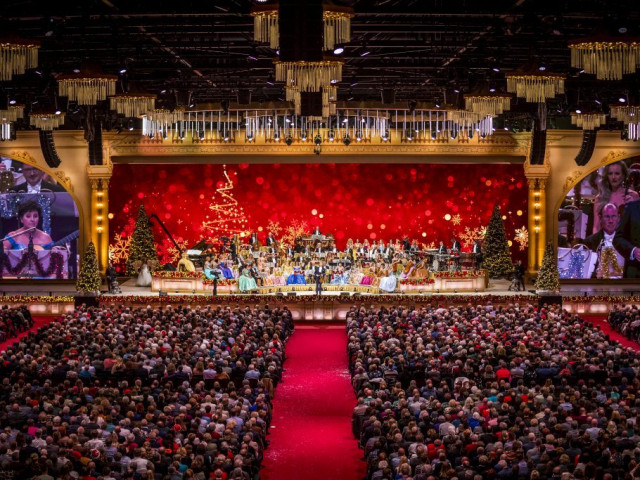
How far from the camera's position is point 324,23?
14.3 metres

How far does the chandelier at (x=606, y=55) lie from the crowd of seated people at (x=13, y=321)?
19215 millimetres

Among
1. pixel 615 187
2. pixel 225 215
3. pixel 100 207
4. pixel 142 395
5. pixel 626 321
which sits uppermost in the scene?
pixel 615 187

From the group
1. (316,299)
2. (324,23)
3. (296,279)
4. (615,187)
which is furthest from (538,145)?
(324,23)

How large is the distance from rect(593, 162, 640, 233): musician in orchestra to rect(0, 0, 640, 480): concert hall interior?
8cm

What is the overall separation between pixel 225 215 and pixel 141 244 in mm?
3691

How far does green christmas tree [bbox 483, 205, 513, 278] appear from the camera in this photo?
1427 inches

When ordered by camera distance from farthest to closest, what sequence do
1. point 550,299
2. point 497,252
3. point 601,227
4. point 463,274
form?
point 601,227, point 497,252, point 463,274, point 550,299

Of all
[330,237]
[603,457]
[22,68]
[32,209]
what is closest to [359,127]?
[330,237]

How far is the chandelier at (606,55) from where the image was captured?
1457 centimetres

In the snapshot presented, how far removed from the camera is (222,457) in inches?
559

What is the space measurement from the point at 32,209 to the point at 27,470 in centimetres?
2512

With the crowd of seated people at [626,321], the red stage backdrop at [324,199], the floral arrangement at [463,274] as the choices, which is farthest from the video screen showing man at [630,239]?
the floral arrangement at [463,274]

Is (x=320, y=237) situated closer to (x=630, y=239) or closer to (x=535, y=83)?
(x=630, y=239)

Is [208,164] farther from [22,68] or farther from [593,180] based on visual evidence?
[22,68]
